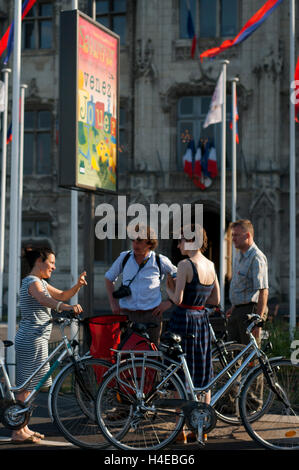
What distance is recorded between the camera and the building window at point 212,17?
2734 centimetres

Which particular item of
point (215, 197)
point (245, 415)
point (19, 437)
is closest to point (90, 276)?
point (19, 437)

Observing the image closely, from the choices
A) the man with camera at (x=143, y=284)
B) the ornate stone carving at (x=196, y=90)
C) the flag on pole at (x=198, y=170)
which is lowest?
the man with camera at (x=143, y=284)

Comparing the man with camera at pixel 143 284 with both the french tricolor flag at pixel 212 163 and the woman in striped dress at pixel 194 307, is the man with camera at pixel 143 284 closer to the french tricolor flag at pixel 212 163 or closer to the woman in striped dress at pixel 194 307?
the woman in striped dress at pixel 194 307

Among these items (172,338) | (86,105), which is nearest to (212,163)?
(86,105)

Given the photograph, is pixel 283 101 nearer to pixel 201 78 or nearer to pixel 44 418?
pixel 201 78

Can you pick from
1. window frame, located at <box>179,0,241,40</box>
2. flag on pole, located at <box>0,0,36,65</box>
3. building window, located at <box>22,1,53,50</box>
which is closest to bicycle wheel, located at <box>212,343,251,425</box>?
flag on pole, located at <box>0,0,36,65</box>

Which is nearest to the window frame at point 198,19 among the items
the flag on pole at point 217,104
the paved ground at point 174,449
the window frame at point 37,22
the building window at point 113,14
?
the building window at point 113,14

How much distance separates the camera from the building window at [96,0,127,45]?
2870cm

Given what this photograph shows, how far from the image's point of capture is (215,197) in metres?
26.6

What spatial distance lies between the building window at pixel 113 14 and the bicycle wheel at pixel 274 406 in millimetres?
23905

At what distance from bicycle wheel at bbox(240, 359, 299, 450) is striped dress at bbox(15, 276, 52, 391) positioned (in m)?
1.83

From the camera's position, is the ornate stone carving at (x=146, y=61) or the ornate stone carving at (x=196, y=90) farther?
the ornate stone carving at (x=146, y=61)

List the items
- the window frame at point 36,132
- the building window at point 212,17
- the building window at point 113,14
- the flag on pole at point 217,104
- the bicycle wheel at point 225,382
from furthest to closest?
A: the window frame at point 36,132 < the building window at point 113,14 < the building window at point 212,17 < the flag on pole at point 217,104 < the bicycle wheel at point 225,382

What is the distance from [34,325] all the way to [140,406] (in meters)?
1.33
